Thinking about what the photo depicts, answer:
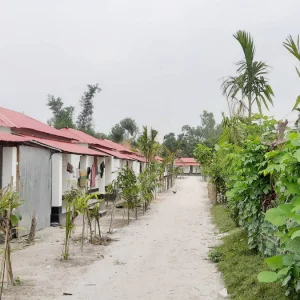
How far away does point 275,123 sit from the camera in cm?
650

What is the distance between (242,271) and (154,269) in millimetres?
1571

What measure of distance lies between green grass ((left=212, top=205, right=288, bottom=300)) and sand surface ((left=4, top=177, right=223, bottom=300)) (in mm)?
231

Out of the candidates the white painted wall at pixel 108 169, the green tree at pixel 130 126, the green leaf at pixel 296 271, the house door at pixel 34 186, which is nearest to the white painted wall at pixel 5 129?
the house door at pixel 34 186

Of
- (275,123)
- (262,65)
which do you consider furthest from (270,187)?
(262,65)

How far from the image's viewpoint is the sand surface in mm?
5508

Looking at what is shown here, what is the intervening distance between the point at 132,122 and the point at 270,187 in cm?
5129

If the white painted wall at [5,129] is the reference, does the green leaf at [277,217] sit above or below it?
below

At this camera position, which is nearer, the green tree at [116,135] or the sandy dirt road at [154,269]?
the sandy dirt road at [154,269]

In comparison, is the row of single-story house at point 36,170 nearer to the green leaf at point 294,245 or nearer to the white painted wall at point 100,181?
the white painted wall at point 100,181

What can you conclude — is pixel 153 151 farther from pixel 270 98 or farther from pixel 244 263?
pixel 244 263

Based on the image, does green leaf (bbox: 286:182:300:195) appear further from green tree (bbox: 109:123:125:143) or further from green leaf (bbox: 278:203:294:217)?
green tree (bbox: 109:123:125:143)

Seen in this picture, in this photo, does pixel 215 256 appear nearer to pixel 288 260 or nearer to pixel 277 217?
pixel 288 260

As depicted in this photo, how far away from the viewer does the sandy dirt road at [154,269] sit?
550 cm

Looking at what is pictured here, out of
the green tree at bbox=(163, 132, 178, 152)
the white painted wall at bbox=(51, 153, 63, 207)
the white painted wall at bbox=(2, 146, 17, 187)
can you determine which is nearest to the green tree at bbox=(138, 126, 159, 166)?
the white painted wall at bbox=(51, 153, 63, 207)
